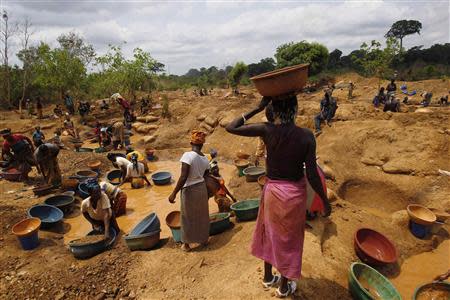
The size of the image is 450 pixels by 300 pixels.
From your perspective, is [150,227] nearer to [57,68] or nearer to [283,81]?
[283,81]

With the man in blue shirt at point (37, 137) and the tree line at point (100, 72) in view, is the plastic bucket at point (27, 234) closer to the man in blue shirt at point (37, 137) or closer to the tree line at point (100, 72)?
the man in blue shirt at point (37, 137)

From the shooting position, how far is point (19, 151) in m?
7.19

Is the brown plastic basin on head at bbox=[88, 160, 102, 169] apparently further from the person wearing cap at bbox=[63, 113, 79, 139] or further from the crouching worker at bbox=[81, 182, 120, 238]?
the person wearing cap at bbox=[63, 113, 79, 139]

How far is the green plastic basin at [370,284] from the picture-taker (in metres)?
3.02

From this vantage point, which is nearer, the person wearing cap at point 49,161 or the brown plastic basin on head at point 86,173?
the person wearing cap at point 49,161

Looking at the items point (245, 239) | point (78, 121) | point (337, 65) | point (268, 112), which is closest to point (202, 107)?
point (78, 121)

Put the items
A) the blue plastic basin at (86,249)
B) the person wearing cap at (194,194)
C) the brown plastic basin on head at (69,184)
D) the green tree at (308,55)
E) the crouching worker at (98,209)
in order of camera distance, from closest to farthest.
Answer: the person wearing cap at (194,194)
the blue plastic basin at (86,249)
the crouching worker at (98,209)
the brown plastic basin on head at (69,184)
the green tree at (308,55)

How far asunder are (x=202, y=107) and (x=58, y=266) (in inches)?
438

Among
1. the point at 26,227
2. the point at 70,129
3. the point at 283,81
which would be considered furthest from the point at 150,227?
the point at 70,129

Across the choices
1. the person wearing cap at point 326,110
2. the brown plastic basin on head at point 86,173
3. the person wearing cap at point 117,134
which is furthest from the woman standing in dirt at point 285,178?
the person wearing cap at point 117,134

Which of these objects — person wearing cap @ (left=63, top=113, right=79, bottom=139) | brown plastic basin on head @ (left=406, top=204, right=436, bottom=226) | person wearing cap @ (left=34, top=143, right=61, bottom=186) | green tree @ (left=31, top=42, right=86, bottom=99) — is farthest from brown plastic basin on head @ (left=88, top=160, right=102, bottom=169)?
green tree @ (left=31, top=42, right=86, bottom=99)

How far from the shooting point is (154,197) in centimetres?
702

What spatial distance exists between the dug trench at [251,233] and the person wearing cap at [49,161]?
23.3 inches

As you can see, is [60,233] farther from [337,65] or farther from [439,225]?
[337,65]
